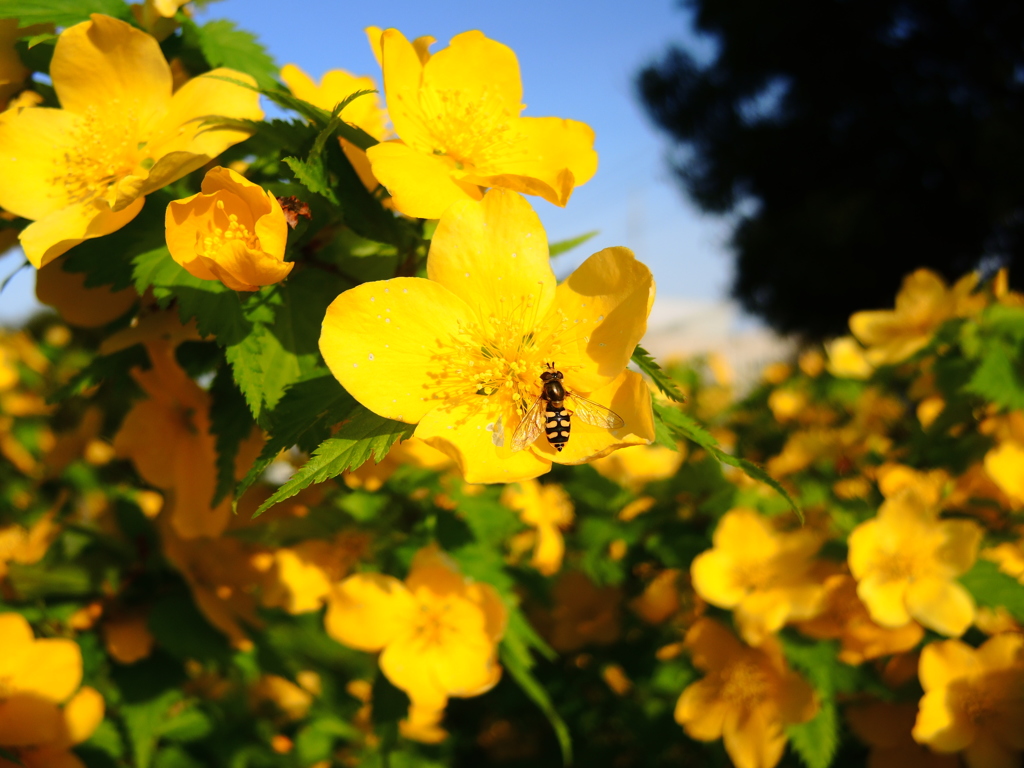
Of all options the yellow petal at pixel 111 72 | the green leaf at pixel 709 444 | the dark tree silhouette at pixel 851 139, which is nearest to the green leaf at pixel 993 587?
the green leaf at pixel 709 444

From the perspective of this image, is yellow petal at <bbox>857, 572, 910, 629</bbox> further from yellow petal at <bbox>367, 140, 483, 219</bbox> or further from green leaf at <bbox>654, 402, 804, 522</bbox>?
yellow petal at <bbox>367, 140, 483, 219</bbox>

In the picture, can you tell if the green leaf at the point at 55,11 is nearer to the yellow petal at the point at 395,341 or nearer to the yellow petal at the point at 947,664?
the yellow petal at the point at 395,341

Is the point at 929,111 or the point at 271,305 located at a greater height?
the point at 929,111

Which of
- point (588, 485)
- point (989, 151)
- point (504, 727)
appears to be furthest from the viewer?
point (989, 151)

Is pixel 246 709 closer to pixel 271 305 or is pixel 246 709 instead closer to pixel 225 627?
pixel 225 627

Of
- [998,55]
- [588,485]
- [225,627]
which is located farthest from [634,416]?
[998,55]

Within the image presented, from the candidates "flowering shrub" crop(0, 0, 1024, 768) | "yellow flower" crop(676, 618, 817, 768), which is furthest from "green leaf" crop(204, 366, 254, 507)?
"yellow flower" crop(676, 618, 817, 768)
